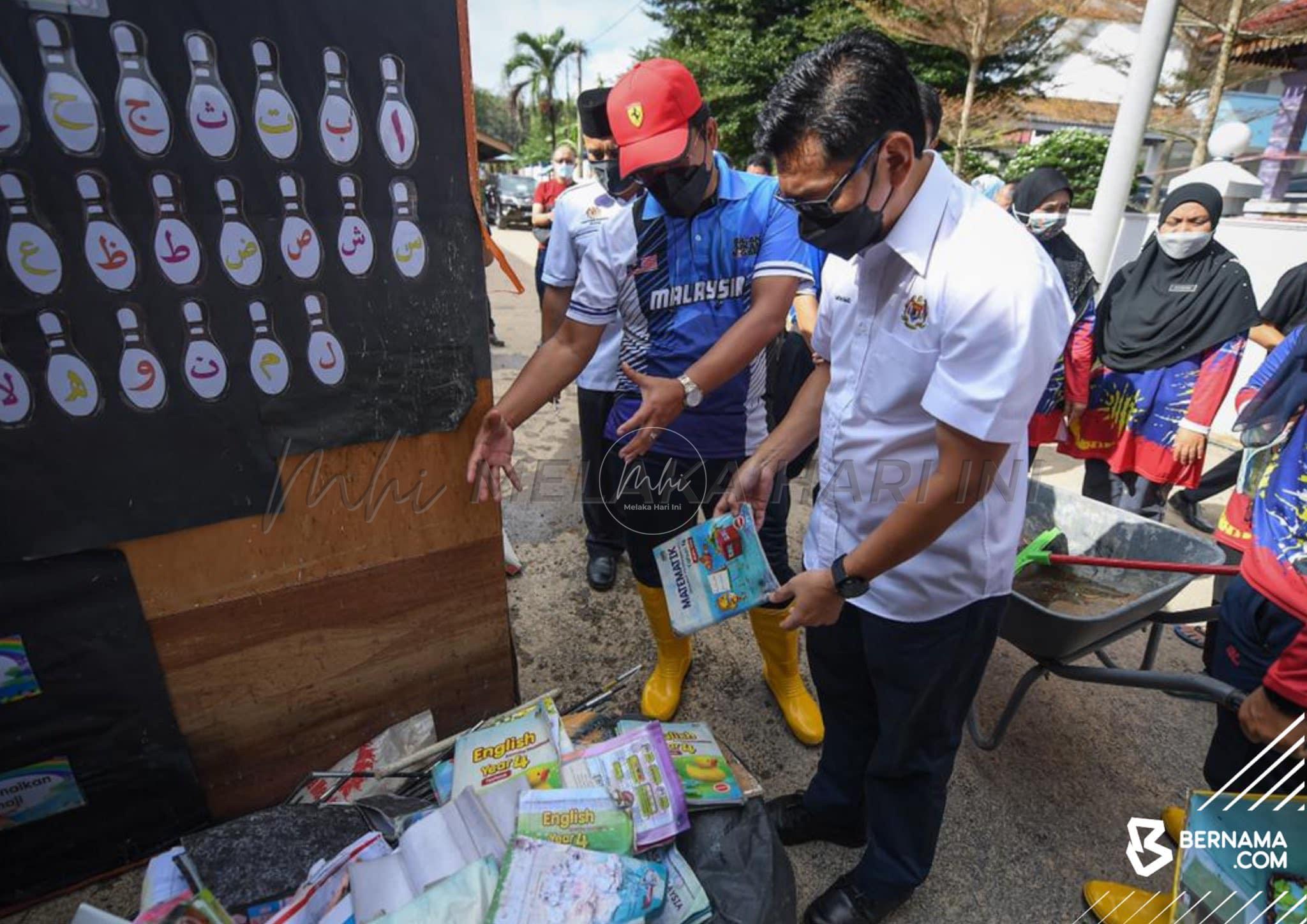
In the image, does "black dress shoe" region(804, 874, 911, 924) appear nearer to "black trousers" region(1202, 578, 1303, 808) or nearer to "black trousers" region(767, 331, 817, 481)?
"black trousers" region(1202, 578, 1303, 808)

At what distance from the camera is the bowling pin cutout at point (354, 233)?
146cm

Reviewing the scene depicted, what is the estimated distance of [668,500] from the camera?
2143 mm

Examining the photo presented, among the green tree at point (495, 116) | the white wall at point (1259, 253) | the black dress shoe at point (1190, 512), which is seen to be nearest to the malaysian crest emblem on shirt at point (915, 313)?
the black dress shoe at point (1190, 512)

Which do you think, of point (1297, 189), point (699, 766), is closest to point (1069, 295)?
point (699, 766)

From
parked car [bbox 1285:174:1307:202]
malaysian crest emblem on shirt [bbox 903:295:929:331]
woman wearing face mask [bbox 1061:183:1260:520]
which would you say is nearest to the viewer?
malaysian crest emblem on shirt [bbox 903:295:929:331]

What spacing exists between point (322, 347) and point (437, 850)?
1.13m

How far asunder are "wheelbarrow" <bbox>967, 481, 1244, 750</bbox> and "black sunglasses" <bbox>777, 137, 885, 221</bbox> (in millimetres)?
1131

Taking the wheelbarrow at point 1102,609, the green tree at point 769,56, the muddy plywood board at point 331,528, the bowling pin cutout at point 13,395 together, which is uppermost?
the green tree at point 769,56

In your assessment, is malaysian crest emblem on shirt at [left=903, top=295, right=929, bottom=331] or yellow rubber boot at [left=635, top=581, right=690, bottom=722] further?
yellow rubber boot at [left=635, top=581, right=690, bottom=722]

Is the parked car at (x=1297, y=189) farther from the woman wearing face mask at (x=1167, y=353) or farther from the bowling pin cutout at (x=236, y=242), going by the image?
the bowling pin cutout at (x=236, y=242)

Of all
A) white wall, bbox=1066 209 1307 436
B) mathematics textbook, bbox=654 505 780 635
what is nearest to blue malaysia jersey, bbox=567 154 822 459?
mathematics textbook, bbox=654 505 780 635

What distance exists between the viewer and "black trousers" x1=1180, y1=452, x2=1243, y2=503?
3883mm

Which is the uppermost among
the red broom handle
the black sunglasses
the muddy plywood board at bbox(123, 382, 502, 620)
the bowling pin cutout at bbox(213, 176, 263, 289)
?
the black sunglasses

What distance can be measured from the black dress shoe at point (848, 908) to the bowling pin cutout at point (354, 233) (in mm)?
1858
